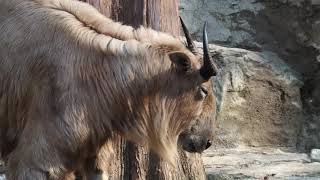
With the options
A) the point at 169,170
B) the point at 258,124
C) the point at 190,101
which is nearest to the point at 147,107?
the point at 190,101

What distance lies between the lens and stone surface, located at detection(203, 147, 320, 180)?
20.9 feet

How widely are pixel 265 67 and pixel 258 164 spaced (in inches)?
57.1

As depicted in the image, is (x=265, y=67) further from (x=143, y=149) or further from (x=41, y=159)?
(x=41, y=159)

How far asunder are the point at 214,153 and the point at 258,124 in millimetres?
680

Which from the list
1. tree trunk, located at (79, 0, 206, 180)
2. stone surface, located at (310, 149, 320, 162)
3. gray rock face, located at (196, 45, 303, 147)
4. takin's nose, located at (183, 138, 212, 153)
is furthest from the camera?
gray rock face, located at (196, 45, 303, 147)

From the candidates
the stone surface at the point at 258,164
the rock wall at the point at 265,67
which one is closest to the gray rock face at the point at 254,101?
the rock wall at the point at 265,67

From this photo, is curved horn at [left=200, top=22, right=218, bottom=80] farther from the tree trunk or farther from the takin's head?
the tree trunk

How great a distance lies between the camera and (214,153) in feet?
24.6

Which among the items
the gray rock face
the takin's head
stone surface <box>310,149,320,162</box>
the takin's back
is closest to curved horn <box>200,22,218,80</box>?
the takin's head

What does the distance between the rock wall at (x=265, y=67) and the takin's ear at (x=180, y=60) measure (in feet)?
9.50

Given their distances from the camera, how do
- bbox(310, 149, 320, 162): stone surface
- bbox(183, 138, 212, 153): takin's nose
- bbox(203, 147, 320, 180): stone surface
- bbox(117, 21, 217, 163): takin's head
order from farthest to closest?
1. bbox(310, 149, 320, 162): stone surface
2. bbox(203, 147, 320, 180): stone surface
3. bbox(183, 138, 212, 153): takin's nose
4. bbox(117, 21, 217, 163): takin's head

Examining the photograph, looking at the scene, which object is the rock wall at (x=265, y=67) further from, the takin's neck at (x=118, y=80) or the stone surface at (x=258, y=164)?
the takin's neck at (x=118, y=80)

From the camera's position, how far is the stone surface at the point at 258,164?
636 centimetres

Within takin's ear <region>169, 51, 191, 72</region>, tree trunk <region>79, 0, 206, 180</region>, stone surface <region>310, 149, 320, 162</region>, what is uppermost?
takin's ear <region>169, 51, 191, 72</region>
